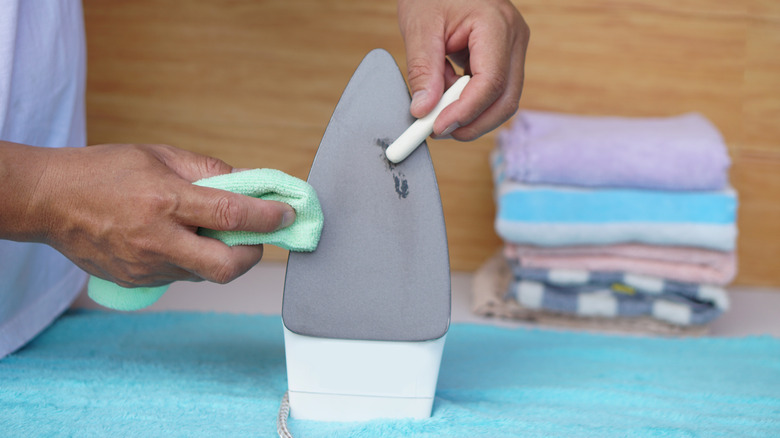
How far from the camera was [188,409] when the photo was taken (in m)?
0.58

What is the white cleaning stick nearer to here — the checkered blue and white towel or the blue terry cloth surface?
the blue terry cloth surface

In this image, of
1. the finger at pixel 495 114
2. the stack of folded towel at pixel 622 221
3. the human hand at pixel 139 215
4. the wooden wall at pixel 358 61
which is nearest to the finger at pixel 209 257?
the human hand at pixel 139 215

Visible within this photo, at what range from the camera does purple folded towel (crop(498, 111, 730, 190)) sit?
2.89 feet

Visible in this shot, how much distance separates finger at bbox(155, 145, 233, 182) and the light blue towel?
0.46 m

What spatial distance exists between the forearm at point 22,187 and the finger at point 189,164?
84 millimetres

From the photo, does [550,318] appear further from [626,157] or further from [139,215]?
[139,215]

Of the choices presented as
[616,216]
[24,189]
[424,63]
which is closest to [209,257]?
[24,189]

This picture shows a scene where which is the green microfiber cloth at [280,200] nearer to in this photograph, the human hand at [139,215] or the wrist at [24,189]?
the human hand at [139,215]

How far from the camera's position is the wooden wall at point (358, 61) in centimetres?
107

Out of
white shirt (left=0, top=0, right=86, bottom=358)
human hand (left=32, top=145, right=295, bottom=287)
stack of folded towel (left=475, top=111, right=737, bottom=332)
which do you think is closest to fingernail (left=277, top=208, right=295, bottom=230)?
human hand (left=32, top=145, right=295, bottom=287)

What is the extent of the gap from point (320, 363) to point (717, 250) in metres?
0.59

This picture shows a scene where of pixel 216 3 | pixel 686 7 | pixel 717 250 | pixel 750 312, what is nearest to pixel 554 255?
pixel 717 250

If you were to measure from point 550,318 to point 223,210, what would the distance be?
1.99 ft

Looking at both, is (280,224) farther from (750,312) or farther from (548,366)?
(750,312)
